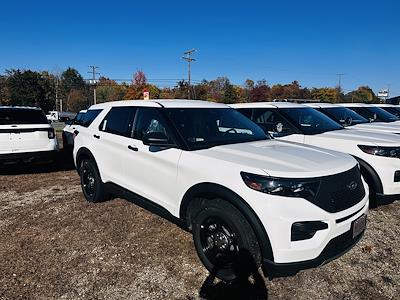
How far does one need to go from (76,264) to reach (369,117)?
977 cm

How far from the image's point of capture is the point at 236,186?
9.95 ft

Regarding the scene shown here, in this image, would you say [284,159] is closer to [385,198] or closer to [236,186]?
[236,186]

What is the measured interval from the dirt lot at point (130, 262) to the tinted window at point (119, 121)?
4.23 feet

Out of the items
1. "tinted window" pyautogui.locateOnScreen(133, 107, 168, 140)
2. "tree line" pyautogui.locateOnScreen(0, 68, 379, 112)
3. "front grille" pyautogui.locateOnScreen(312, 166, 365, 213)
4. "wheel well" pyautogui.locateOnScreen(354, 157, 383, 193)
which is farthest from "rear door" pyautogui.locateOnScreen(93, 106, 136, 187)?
"tree line" pyautogui.locateOnScreen(0, 68, 379, 112)

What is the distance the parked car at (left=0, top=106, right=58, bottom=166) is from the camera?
7160 millimetres

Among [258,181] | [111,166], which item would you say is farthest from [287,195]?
[111,166]

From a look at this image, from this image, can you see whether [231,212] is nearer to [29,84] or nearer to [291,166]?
Answer: [291,166]

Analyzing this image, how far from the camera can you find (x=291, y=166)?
306cm

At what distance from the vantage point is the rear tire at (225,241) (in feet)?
9.76

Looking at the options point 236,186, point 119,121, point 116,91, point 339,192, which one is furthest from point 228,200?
point 116,91

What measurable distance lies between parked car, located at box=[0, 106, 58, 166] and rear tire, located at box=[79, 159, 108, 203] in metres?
2.33

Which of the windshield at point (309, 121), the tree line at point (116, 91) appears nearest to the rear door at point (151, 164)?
the windshield at point (309, 121)

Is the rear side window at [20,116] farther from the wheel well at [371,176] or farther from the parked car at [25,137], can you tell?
the wheel well at [371,176]

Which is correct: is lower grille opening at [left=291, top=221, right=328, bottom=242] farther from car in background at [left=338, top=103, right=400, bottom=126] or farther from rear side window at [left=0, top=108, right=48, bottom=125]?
car in background at [left=338, top=103, right=400, bottom=126]
